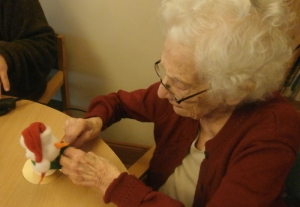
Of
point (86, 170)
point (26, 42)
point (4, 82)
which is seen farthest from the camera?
point (26, 42)

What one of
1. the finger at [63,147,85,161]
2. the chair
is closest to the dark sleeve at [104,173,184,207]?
the finger at [63,147,85,161]

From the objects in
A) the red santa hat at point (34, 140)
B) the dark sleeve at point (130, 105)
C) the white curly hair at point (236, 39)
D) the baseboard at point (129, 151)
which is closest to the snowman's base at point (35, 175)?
the red santa hat at point (34, 140)

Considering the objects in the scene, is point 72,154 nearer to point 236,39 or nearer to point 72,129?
point 72,129

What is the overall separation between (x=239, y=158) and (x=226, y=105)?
16cm

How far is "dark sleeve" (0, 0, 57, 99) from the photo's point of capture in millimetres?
1183

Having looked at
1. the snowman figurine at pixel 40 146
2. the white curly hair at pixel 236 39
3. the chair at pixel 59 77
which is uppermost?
the white curly hair at pixel 236 39

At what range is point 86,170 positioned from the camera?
79cm

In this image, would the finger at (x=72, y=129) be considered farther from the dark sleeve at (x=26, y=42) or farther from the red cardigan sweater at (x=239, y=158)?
the dark sleeve at (x=26, y=42)

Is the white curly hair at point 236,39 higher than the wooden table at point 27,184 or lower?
higher

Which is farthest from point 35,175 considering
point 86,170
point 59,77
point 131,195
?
point 59,77

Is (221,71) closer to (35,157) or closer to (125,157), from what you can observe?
(35,157)

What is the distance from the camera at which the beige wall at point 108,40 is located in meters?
1.41

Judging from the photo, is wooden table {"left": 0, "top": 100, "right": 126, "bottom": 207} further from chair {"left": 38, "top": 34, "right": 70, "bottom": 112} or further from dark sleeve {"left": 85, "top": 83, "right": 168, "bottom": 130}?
chair {"left": 38, "top": 34, "right": 70, "bottom": 112}

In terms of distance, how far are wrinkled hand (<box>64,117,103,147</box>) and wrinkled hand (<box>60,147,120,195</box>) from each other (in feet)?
0.26
